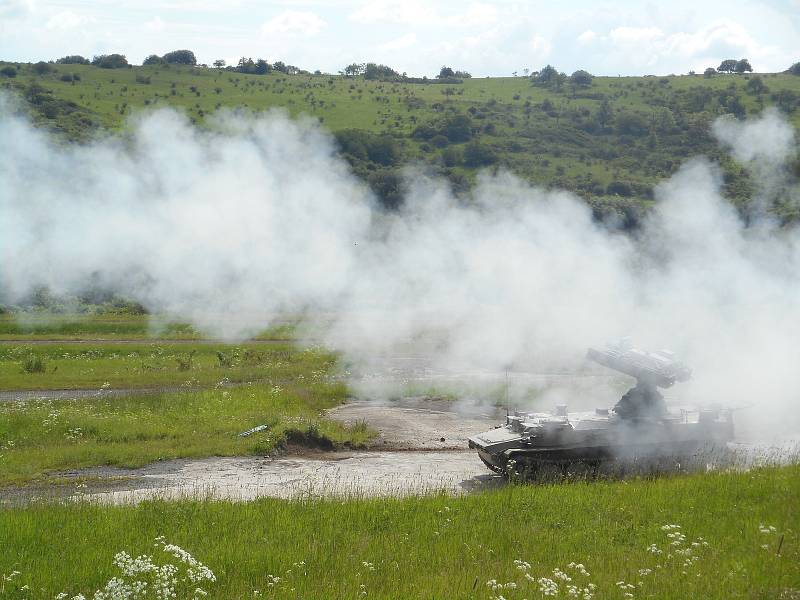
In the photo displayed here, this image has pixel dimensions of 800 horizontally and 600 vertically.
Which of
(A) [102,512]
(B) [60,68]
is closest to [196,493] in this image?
(A) [102,512]

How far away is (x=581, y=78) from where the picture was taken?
415 feet

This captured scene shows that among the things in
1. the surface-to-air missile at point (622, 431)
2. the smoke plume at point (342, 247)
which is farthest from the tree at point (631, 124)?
the surface-to-air missile at point (622, 431)

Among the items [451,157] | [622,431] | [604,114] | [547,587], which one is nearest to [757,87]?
[604,114]

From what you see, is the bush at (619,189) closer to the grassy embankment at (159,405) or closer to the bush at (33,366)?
the grassy embankment at (159,405)

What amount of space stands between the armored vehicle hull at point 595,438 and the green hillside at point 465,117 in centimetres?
3433

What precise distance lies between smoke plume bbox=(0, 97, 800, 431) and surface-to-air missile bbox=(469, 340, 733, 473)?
39.6ft

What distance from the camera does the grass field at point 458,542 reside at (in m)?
11.9

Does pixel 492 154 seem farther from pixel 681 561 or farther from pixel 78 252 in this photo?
pixel 681 561

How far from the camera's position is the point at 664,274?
34844mm

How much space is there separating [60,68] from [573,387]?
74912 millimetres

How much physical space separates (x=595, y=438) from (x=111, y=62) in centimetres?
9204

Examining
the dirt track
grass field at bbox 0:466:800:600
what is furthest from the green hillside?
grass field at bbox 0:466:800:600

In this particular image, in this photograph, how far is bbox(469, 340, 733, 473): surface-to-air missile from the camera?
758 inches

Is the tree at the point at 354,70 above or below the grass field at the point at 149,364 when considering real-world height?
above
